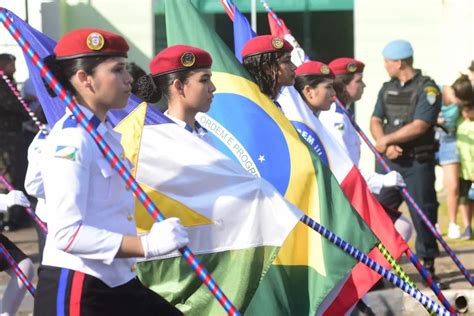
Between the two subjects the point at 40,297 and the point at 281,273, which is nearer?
the point at 40,297

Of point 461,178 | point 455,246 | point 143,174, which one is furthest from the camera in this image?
point 461,178

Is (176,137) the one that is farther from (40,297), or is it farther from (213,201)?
(40,297)

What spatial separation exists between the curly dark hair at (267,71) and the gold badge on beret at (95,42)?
99.6 inches

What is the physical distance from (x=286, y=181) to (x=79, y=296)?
257 cm

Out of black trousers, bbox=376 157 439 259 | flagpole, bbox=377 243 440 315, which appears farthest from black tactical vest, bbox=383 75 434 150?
flagpole, bbox=377 243 440 315

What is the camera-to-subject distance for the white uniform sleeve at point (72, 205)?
4031 mm

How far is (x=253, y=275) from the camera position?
5809mm

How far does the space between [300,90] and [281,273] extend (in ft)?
5.26

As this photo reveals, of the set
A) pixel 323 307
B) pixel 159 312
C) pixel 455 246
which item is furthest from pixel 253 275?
pixel 455 246

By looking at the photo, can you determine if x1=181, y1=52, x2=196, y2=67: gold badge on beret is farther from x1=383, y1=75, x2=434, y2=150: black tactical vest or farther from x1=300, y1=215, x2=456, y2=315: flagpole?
x1=383, y1=75, x2=434, y2=150: black tactical vest

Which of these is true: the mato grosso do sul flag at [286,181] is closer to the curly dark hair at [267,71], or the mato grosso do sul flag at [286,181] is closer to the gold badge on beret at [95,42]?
the curly dark hair at [267,71]

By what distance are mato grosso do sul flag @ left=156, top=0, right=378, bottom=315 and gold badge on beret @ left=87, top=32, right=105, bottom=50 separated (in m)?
2.27

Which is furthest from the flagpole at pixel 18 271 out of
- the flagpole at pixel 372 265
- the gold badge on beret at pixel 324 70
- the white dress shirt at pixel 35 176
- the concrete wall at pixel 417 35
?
the concrete wall at pixel 417 35

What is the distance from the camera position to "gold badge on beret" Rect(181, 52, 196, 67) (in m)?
5.76
